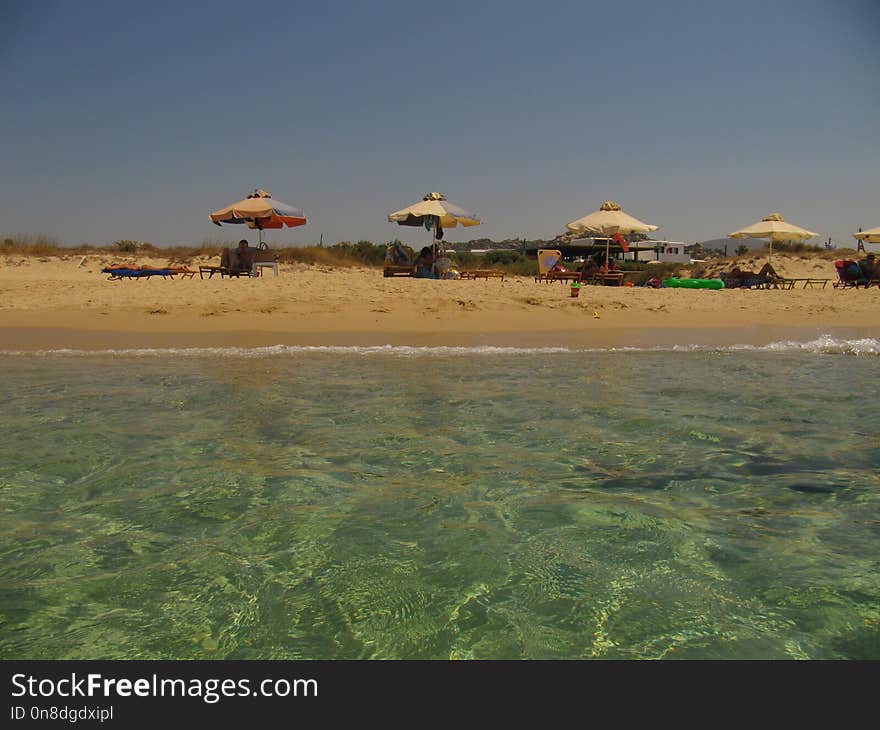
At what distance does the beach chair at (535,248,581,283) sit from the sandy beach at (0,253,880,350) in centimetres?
374

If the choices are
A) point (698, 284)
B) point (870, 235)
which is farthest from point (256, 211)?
point (870, 235)

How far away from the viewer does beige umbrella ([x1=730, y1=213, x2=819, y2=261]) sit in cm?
1895

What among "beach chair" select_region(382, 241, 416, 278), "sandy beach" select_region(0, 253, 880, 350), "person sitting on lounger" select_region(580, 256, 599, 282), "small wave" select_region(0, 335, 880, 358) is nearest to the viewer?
"small wave" select_region(0, 335, 880, 358)

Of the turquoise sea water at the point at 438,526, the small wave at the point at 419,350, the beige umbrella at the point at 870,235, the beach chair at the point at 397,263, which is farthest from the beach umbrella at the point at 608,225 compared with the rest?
the turquoise sea water at the point at 438,526

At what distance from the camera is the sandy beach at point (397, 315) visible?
927cm

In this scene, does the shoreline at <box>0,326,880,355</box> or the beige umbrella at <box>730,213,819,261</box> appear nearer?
the shoreline at <box>0,326,880,355</box>

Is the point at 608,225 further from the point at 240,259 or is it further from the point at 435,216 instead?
the point at 240,259

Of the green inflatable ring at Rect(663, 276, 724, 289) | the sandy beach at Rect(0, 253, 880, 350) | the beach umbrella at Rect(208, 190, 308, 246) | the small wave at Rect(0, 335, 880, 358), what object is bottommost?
the small wave at Rect(0, 335, 880, 358)

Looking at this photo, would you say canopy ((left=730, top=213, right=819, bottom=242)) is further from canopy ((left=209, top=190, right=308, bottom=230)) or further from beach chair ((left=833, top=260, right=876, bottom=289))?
canopy ((left=209, top=190, right=308, bottom=230))

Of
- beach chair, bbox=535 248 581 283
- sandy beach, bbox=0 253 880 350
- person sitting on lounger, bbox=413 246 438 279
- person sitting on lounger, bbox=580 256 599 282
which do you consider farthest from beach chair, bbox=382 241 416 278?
person sitting on lounger, bbox=580 256 599 282

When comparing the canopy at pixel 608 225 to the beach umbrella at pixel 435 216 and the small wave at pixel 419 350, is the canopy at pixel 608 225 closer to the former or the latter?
the beach umbrella at pixel 435 216
